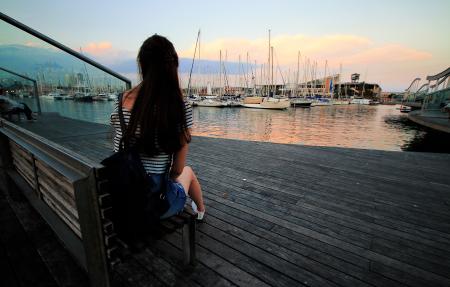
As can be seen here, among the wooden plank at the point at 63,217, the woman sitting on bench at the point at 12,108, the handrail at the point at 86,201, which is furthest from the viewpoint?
the woman sitting on bench at the point at 12,108

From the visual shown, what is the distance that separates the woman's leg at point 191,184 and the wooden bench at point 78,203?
28 centimetres

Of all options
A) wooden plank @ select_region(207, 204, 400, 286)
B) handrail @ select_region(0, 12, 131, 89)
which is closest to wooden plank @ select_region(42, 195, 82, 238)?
wooden plank @ select_region(207, 204, 400, 286)

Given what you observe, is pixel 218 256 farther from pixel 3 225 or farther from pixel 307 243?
pixel 3 225

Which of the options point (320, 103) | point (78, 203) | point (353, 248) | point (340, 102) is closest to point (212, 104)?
point (320, 103)

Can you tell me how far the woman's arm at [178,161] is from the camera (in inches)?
64.8

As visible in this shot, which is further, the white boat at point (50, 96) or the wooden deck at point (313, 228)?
the white boat at point (50, 96)

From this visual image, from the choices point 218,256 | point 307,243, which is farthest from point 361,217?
point 218,256

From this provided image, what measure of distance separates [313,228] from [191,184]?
51.0 inches

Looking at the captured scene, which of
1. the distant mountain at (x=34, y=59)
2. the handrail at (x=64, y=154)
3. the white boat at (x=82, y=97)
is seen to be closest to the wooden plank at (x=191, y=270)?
the handrail at (x=64, y=154)

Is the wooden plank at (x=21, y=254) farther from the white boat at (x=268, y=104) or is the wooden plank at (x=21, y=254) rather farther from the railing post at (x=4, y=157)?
the white boat at (x=268, y=104)

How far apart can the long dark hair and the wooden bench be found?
36 centimetres

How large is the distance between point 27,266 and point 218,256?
1.42m

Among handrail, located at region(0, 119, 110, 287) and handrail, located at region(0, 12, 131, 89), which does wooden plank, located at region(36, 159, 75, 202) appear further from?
handrail, located at region(0, 12, 131, 89)

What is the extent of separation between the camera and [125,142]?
137cm
